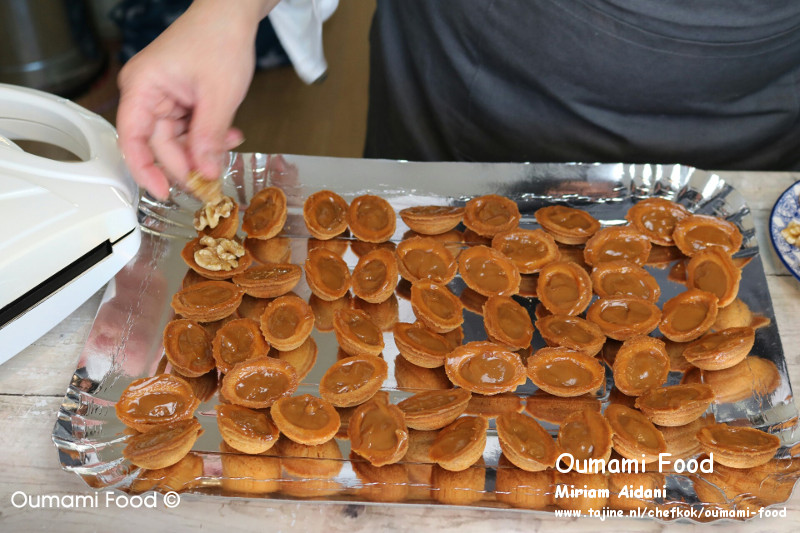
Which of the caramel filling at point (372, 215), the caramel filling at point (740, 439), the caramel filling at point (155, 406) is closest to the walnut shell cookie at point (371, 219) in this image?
the caramel filling at point (372, 215)

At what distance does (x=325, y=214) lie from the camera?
5.26 feet

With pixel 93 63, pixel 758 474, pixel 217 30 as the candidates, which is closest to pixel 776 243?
pixel 758 474

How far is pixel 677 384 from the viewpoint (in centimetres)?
134

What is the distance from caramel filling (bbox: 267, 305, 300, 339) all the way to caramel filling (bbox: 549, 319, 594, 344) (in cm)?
50

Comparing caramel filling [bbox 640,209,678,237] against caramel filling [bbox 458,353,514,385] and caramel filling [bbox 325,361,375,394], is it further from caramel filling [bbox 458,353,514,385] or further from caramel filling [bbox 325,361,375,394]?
caramel filling [bbox 325,361,375,394]

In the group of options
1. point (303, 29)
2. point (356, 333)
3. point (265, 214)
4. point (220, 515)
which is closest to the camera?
point (220, 515)

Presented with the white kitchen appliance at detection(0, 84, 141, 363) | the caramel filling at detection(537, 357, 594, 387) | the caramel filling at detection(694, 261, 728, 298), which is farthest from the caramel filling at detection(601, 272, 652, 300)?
the white kitchen appliance at detection(0, 84, 141, 363)

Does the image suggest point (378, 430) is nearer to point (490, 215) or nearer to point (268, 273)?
point (268, 273)

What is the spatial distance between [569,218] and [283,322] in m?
0.68

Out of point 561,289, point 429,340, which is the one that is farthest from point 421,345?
point 561,289

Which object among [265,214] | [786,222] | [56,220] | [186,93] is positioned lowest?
[786,222]

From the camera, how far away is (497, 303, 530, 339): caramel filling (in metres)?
1.40

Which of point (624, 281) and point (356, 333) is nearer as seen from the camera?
point (356, 333)

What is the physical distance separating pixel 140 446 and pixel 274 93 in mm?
2732
